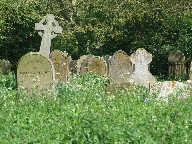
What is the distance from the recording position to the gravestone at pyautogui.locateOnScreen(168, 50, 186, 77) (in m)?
20.8

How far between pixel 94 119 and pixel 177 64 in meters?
15.0

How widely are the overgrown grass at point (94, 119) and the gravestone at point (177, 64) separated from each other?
10549 millimetres

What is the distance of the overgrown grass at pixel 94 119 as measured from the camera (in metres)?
6.28

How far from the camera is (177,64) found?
2108 cm

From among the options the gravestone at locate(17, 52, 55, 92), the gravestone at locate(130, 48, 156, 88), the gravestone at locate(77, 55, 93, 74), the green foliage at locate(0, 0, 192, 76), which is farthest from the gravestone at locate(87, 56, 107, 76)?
the green foliage at locate(0, 0, 192, 76)

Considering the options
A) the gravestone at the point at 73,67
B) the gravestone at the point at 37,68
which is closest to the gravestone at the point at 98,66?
the gravestone at the point at 73,67

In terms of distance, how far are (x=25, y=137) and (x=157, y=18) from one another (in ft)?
61.5

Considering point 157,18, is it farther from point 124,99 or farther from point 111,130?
point 111,130

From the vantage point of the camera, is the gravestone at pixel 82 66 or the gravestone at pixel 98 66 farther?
the gravestone at pixel 82 66

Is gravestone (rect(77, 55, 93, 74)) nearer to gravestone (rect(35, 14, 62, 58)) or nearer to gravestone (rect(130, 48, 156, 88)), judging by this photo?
gravestone (rect(35, 14, 62, 58))

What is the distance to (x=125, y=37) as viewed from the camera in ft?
85.4

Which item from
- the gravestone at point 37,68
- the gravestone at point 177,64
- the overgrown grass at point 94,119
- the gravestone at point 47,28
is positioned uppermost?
the gravestone at point 47,28

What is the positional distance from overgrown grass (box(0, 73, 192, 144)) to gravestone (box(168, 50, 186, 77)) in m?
10.5

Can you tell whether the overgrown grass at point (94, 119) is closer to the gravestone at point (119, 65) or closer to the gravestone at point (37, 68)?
the gravestone at point (37, 68)
